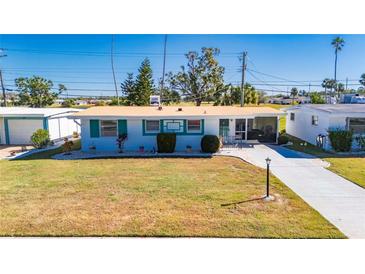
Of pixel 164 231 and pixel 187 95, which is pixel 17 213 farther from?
pixel 187 95

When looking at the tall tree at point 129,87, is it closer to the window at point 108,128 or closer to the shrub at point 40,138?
the shrub at point 40,138

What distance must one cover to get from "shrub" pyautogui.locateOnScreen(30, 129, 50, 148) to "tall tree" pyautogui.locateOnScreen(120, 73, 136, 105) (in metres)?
18.4

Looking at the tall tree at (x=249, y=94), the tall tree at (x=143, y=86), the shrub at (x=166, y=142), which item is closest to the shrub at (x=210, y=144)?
the shrub at (x=166, y=142)

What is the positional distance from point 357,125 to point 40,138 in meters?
18.4

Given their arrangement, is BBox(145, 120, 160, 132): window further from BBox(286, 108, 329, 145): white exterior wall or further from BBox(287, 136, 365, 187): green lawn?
BBox(286, 108, 329, 145): white exterior wall

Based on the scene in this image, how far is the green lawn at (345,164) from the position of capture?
9523 mm

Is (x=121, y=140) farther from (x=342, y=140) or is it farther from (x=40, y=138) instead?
(x=342, y=140)

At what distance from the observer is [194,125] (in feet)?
48.4

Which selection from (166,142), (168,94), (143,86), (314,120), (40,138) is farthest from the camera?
(168,94)

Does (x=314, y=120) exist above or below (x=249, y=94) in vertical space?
below

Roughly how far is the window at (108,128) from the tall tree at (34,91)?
2763 cm

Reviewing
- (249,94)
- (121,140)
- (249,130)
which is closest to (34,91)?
(121,140)

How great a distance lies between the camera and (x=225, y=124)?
53.6 feet
